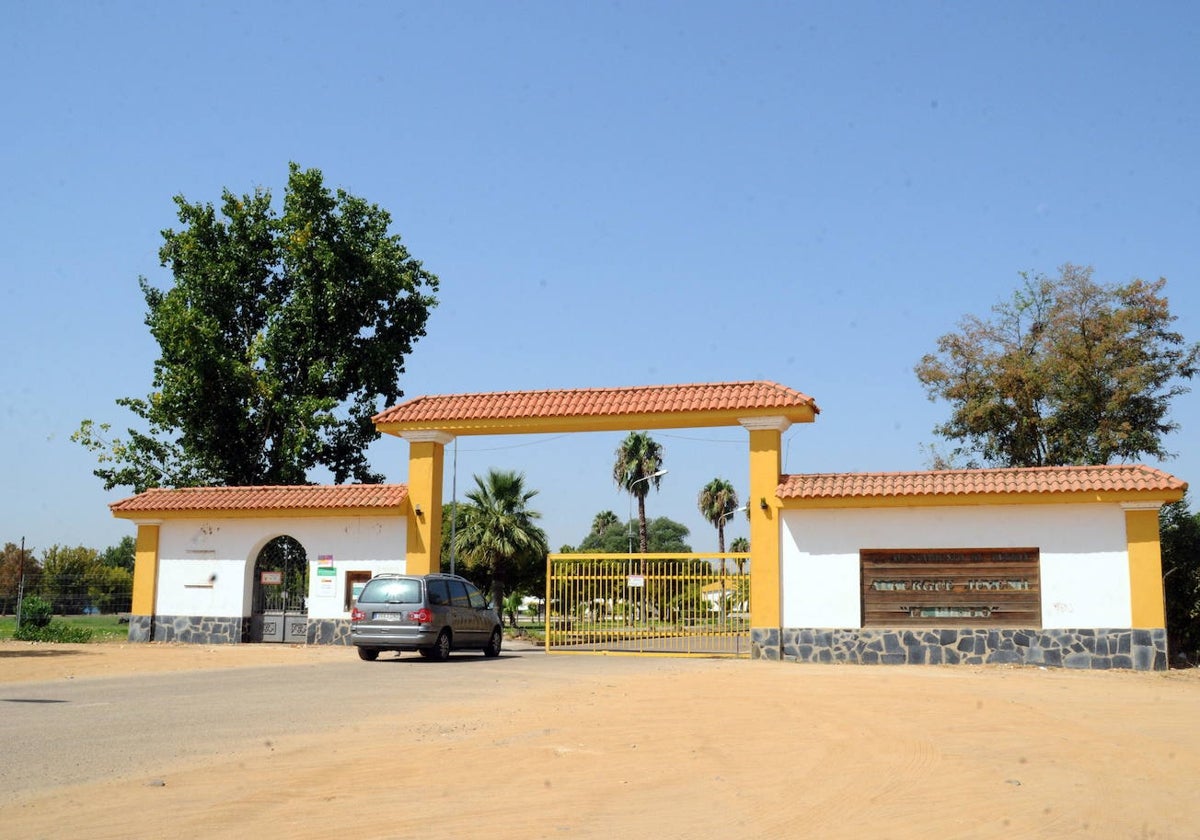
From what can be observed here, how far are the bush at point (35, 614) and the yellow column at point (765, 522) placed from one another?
771 inches

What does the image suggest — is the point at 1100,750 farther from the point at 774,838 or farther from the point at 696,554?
the point at 696,554

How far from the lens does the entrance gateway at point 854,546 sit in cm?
1948

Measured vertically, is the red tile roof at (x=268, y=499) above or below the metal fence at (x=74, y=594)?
above

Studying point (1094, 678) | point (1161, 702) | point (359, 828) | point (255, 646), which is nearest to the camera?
point (359, 828)

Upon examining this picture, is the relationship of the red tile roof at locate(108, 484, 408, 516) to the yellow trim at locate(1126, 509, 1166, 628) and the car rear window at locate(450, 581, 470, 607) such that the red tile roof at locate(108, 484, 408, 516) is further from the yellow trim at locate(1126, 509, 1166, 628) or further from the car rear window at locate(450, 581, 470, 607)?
the yellow trim at locate(1126, 509, 1166, 628)

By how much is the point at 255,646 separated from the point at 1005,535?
52.6ft

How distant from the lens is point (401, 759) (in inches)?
336

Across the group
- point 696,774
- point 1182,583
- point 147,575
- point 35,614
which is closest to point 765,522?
point 1182,583

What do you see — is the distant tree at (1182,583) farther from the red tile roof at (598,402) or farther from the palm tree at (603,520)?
the palm tree at (603,520)

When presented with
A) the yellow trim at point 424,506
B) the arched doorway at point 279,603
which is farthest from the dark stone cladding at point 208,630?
the yellow trim at point 424,506

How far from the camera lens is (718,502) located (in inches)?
2968

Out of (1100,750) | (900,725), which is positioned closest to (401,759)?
(900,725)

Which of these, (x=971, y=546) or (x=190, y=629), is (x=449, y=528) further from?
(x=971, y=546)

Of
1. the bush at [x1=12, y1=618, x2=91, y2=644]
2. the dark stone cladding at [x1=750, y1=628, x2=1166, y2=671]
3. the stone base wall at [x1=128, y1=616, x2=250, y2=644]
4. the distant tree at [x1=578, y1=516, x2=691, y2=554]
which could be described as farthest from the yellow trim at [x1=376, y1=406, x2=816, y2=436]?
the distant tree at [x1=578, y1=516, x2=691, y2=554]
